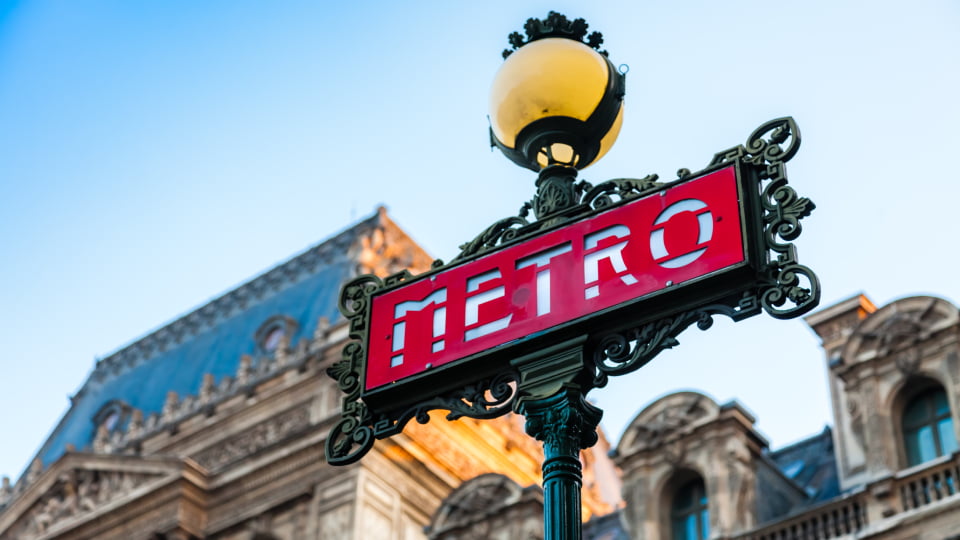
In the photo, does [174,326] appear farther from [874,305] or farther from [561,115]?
[561,115]

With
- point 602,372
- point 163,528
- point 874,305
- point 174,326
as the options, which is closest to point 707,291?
point 602,372

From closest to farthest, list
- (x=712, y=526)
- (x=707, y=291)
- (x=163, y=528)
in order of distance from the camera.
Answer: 1. (x=707, y=291)
2. (x=712, y=526)
3. (x=163, y=528)

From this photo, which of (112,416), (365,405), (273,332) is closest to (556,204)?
(365,405)

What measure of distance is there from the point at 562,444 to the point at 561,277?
944 millimetres

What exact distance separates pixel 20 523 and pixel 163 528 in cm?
749

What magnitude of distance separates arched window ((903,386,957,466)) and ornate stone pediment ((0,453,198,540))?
66.3 feet

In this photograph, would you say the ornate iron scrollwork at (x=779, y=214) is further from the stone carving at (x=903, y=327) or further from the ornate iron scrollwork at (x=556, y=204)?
the stone carving at (x=903, y=327)

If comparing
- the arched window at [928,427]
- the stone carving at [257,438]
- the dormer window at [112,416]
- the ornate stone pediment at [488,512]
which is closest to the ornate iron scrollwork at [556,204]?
the arched window at [928,427]

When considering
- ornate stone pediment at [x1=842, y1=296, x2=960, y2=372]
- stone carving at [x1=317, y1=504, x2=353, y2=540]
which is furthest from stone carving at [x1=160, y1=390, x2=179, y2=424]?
ornate stone pediment at [x1=842, y1=296, x2=960, y2=372]

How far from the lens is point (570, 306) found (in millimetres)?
7961

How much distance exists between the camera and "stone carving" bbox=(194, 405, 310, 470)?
127ft

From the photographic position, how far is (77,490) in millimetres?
42281

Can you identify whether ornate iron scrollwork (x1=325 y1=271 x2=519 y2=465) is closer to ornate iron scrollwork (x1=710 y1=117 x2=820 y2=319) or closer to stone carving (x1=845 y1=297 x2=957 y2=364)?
ornate iron scrollwork (x1=710 y1=117 x2=820 y2=319)

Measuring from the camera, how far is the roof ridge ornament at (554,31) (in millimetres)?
9062
